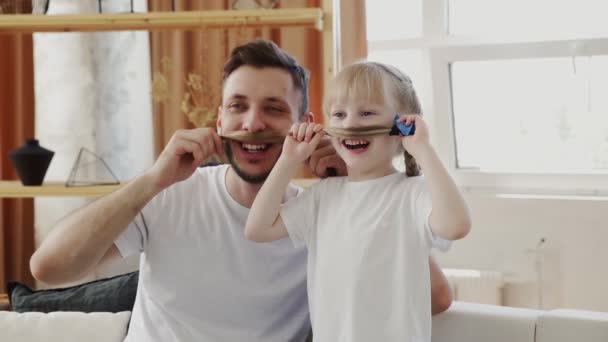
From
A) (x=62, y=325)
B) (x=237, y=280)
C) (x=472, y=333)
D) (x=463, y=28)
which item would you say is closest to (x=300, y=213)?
(x=237, y=280)

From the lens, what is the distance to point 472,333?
73.1 inches

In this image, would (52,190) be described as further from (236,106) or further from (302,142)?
Answer: (302,142)

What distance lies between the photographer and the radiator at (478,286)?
3373 millimetres

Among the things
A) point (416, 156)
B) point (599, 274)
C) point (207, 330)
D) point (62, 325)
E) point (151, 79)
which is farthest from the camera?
point (151, 79)

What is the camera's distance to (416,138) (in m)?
1.50

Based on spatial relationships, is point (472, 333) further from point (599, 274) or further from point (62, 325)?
point (599, 274)

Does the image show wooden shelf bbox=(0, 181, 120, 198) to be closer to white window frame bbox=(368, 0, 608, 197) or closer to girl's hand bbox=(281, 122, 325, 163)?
girl's hand bbox=(281, 122, 325, 163)

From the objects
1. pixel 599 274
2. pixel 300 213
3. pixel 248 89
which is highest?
pixel 248 89

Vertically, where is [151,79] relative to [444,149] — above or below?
above

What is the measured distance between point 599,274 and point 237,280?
1967mm

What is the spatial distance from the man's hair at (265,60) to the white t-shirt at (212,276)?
11.7 inches

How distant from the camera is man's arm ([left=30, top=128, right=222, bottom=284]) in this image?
5.74ft

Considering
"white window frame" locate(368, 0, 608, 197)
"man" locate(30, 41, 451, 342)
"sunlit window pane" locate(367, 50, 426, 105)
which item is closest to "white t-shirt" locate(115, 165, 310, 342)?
"man" locate(30, 41, 451, 342)

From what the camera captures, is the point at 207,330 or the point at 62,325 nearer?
the point at 207,330
